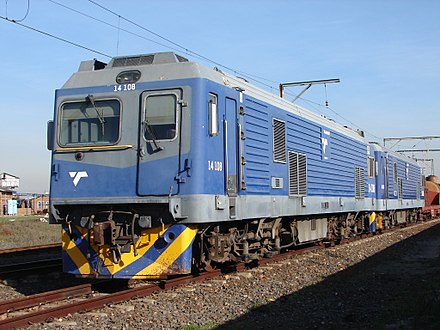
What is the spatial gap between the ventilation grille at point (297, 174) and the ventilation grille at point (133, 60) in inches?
170

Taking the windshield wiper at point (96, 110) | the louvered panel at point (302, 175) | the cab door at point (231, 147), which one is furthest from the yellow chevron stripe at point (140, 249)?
the louvered panel at point (302, 175)

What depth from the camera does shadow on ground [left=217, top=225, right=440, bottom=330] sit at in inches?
280

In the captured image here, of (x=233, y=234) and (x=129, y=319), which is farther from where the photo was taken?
(x=233, y=234)

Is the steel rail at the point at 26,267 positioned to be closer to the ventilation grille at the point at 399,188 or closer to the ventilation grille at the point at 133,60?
the ventilation grille at the point at 133,60

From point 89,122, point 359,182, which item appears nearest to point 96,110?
point 89,122

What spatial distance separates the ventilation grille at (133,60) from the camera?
9906 millimetres

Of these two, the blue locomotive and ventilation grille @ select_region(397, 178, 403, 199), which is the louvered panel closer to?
the blue locomotive

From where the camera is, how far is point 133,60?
32.9ft

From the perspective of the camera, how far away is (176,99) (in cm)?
918

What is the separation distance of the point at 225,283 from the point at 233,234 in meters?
0.88

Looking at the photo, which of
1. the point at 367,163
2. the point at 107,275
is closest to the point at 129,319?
the point at 107,275

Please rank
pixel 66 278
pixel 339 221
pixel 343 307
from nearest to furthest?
pixel 343 307
pixel 66 278
pixel 339 221

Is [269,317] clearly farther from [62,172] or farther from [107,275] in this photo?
[62,172]

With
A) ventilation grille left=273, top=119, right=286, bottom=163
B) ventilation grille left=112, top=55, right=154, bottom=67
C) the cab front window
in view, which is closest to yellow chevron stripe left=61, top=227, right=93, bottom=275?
the cab front window
